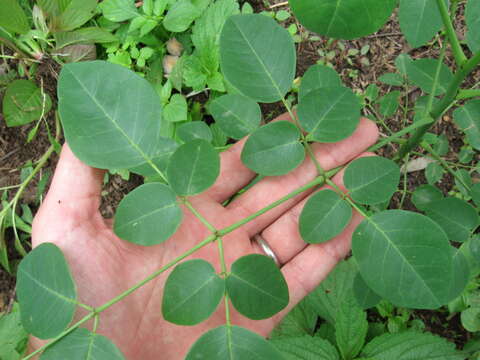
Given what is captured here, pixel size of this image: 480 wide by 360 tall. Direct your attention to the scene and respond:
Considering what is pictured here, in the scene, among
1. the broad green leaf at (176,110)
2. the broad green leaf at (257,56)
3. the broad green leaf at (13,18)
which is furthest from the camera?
the broad green leaf at (176,110)

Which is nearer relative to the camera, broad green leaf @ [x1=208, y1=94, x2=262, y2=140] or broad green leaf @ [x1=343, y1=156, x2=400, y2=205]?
broad green leaf @ [x1=343, y1=156, x2=400, y2=205]

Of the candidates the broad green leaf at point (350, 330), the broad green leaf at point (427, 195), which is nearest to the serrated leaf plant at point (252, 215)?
the broad green leaf at point (427, 195)

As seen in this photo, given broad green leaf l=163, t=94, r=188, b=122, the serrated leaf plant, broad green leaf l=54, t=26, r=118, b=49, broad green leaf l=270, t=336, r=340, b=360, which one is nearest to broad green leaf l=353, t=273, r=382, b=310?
the serrated leaf plant

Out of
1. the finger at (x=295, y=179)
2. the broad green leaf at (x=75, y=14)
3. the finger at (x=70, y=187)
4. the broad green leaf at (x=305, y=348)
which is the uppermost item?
the broad green leaf at (x=75, y=14)

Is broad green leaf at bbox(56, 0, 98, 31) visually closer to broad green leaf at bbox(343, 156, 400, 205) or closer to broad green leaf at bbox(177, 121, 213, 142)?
broad green leaf at bbox(177, 121, 213, 142)

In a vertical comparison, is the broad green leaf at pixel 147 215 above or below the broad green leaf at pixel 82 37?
below

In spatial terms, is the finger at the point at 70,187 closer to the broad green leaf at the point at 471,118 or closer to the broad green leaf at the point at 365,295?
the broad green leaf at the point at 365,295

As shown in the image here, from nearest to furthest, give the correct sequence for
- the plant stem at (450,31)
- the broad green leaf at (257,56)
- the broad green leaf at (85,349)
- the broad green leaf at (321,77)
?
the plant stem at (450,31) → the broad green leaf at (85,349) → the broad green leaf at (257,56) → the broad green leaf at (321,77)
